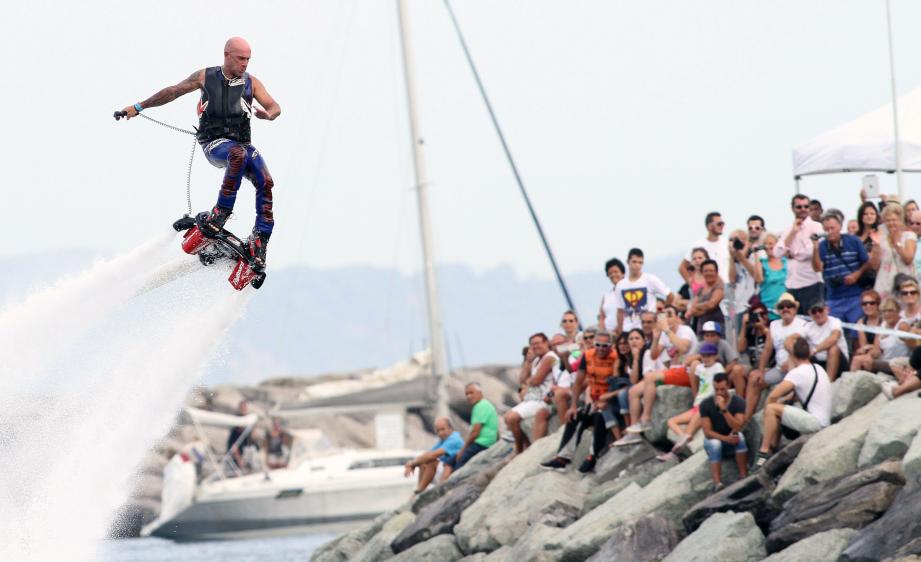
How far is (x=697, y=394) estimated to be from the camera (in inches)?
992

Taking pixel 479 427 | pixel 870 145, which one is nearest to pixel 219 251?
pixel 870 145

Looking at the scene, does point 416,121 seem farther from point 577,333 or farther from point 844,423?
point 844,423

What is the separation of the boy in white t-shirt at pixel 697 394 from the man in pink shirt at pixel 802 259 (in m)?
1.43

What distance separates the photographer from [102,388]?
86.9ft

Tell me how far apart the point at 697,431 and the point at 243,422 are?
37077 mm

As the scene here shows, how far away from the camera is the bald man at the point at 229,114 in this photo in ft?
65.9

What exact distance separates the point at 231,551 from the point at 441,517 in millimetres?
22510

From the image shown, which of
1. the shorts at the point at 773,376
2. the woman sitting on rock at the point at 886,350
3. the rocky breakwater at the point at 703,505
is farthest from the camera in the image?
the shorts at the point at 773,376

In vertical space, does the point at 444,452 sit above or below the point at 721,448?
below

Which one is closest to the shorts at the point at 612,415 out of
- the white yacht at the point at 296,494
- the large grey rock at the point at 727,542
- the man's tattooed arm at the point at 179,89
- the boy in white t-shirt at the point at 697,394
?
the boy in white t-shirt at the point at 697,394

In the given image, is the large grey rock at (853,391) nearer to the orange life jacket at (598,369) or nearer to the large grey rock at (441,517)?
the orange life jacket at (598,369)

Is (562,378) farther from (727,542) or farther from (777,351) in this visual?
(727,542)

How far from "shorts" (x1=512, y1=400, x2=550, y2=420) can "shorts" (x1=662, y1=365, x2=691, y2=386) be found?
4559 millimetres

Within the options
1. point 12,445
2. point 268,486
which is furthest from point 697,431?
point 268,486
